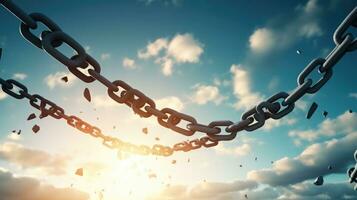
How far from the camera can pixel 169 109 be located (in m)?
3.52

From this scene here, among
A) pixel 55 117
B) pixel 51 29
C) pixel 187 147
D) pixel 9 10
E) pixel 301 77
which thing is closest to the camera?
pixel 9 10

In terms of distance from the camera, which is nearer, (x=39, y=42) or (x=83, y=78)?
(x=39, y=42)

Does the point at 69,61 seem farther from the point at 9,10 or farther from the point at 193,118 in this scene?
the point at 193,118

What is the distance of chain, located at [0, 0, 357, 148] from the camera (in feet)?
9.12

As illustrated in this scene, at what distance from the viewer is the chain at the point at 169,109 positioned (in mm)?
2779

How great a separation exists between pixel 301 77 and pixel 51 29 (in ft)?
7.56

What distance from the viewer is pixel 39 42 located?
9.20 ft

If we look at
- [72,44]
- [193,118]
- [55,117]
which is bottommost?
[193,118]

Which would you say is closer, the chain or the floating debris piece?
the chain

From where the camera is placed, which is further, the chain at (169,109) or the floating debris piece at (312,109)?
the floating debris piece at (312,109)

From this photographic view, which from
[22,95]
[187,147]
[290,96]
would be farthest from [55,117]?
[290,96]

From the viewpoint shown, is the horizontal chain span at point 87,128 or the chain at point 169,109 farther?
the horizontal chain span at point 87,128

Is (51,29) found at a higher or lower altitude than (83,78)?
higher

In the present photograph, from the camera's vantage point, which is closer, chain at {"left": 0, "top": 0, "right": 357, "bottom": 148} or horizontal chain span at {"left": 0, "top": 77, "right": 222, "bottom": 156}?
chain at {"left": 0, "top": 0, "right": 357, "bottom": 148}
